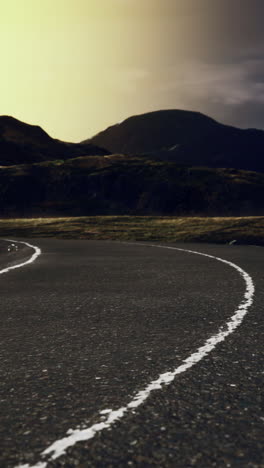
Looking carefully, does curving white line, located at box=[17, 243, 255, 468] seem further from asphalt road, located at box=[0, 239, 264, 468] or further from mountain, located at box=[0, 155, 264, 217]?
mountain, located at box=[0, 155, 264, 217]

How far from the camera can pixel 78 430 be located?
13.7ft

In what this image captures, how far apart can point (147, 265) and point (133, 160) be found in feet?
324

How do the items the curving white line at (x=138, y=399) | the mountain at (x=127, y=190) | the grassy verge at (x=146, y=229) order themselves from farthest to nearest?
the mountain at (x=127, y=190) → the grassy verge at (x=146, y=229) → the curving white line at (x=138, y=399)

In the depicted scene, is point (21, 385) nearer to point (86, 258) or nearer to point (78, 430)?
point (78, 430)

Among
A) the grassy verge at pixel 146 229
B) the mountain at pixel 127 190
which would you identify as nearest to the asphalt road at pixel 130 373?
the grassy verge at pixel 146 229

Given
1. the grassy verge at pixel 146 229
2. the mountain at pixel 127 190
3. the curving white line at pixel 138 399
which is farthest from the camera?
the mountain at pixel 127 190

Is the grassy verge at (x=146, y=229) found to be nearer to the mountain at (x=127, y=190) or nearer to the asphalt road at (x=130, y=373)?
the asphalt road at (x=130, y=373)

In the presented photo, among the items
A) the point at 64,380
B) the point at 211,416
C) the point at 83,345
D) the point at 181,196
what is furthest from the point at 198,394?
the point at 181,196

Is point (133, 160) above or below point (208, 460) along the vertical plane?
above

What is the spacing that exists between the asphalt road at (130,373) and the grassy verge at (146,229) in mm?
22345

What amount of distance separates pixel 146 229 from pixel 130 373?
36.4 m

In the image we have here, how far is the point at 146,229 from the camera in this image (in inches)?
1656

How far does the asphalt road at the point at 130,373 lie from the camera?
153 inches

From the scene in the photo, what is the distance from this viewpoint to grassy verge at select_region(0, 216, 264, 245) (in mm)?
35781
